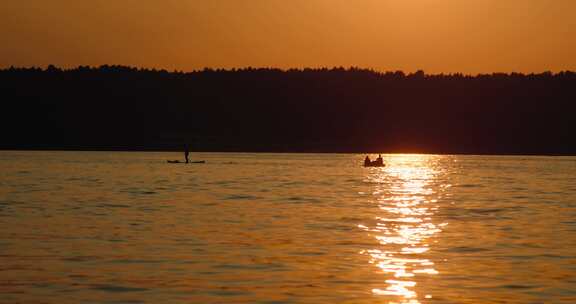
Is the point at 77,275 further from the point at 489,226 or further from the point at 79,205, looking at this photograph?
the point at 79,205

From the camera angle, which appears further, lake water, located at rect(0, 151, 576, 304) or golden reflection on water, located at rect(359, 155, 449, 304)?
golden reflection on water, located at rect(359, 155, 449, 304)

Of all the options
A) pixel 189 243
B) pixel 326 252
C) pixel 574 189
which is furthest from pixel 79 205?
pixel 574 189

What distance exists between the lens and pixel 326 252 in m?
28.4

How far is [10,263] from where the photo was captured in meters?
25.2

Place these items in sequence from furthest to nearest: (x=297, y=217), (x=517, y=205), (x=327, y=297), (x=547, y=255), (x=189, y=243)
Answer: (x=517, y=205) → (x=297, y=217) → (x=189, y=243) → (x=547, y=255) → (x=327, y=297)

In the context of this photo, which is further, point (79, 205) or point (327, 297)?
point (79, 205)

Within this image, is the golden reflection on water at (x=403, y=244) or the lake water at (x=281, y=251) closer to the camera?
the lake water at (x=281, y=251)

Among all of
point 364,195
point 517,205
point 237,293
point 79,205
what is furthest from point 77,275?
point 364,195

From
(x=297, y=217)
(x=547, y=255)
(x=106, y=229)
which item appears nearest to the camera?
(x=547, y=255)

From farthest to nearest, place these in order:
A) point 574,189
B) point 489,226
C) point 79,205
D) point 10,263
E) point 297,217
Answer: point 574,189
point 79,205
point 297,217
point 489,226
point 10,263

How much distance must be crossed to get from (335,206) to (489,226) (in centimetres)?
1166

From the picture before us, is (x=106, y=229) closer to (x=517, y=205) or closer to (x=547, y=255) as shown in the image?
(x=547, y=255)

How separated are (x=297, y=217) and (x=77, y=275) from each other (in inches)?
707

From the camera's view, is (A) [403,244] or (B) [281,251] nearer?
(B) [281,251]
